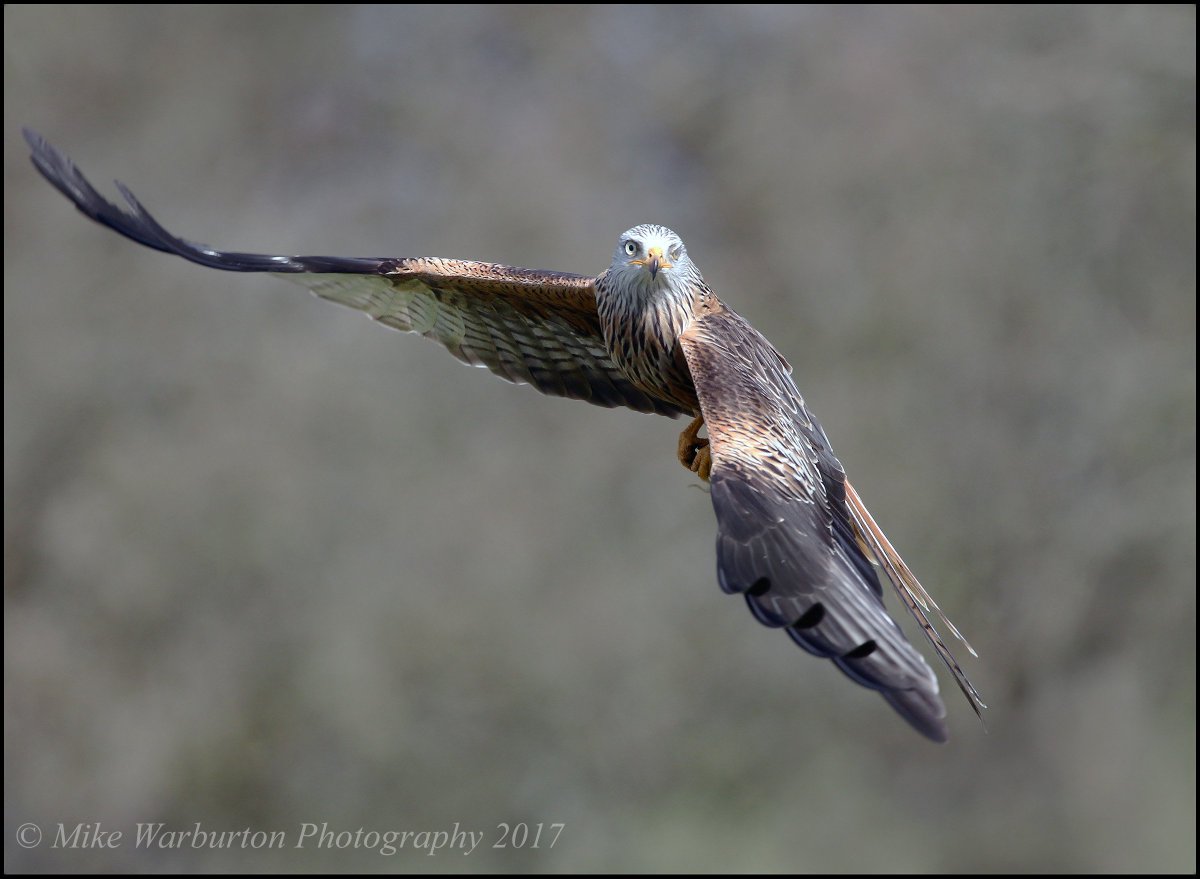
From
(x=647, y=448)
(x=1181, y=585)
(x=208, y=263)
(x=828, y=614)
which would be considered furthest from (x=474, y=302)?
(x=1181, y=585)

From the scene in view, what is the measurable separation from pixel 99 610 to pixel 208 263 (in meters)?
17.7

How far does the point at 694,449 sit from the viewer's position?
7.30m

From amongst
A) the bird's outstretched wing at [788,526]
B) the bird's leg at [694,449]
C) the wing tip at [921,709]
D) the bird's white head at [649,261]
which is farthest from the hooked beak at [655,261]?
the wing tip at [921,709]

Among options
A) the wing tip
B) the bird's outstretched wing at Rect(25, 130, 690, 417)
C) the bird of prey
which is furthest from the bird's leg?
the wing tip

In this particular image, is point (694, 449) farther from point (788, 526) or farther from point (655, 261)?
point (788, 526)

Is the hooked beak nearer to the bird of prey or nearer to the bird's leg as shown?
the bird of prey

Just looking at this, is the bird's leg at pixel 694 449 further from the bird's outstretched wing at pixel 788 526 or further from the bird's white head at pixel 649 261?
the bird's white head at pixel 649 261

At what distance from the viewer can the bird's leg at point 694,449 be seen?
7047 millimetres

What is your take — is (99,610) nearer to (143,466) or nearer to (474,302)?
(143,466)

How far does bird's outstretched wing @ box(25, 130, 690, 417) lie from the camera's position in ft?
24.5

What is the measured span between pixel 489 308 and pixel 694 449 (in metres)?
1.34

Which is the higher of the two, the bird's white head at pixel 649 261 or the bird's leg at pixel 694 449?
the bird's white head at pixel 649 261

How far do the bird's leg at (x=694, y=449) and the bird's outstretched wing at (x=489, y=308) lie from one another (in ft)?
1.23

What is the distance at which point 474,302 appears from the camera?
7.91 m
